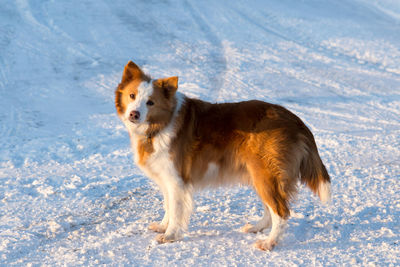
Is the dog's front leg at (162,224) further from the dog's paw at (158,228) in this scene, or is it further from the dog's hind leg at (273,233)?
the dog's hind leg at (273,233)

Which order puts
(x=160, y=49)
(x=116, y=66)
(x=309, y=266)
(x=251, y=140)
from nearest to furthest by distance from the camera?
(x=309, y=266), (x=251, y=140), (x=116, y=66), (x=160, y=49)

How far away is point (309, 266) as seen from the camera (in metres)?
3.88

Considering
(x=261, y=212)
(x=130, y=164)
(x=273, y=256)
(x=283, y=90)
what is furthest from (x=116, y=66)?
(x=273, y=256)

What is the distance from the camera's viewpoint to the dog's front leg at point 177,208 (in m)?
4.28

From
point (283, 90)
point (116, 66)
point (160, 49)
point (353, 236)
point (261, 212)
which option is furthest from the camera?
point (160, 49)

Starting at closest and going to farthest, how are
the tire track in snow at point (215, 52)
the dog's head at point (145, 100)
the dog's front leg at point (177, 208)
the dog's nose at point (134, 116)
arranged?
the dog's nose at point (134, 116) < the dog's head at point (145, 100) < the dog's front leg at point (177, 208) < the tire track in snow at point (215, 52)

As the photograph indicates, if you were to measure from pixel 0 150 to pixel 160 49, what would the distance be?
5677mm

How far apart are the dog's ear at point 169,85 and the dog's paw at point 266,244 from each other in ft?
5.46

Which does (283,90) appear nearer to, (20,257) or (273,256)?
(273,256)

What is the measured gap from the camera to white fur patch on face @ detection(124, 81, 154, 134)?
13.5ft

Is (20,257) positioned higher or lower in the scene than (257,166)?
lower

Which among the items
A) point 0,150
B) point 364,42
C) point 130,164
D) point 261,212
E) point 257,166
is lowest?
point 0,150

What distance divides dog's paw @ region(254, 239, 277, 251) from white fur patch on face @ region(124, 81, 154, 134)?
5.13ft

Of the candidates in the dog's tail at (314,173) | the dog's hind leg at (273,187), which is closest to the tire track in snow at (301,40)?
the dog's tail at (314,173)
